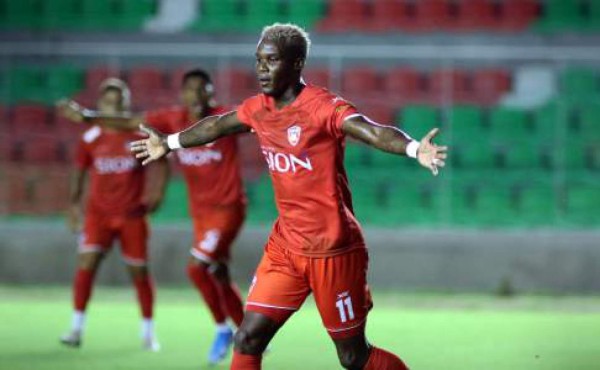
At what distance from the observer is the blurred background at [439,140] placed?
14742 mm

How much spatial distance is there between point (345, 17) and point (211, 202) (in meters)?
9.94

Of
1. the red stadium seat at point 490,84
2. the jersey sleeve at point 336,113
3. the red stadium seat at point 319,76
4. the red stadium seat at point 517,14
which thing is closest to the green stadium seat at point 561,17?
the red stadium seat at point 517,14

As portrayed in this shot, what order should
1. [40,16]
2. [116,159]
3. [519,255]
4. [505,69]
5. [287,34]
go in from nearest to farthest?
[287,34] < [116,159] < [519,255] < [505,69] < [40,16]

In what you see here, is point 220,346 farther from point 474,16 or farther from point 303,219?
point 474,16

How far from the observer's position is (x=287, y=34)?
20.7ft

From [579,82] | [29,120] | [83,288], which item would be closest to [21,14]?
[29,120]

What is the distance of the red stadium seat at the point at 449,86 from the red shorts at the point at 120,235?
20.8 ft

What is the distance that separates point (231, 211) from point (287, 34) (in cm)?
332

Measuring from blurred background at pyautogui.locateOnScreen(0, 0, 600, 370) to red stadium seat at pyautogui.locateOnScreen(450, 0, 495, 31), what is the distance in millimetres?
23

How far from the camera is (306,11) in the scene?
18.9m

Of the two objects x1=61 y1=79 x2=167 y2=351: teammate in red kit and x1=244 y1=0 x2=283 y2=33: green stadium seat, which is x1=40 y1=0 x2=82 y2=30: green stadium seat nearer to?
x1=244 y1=0 x2=283 y2=33: green stadium seat

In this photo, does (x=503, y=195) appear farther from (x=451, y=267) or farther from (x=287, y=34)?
(x=287, y=34)

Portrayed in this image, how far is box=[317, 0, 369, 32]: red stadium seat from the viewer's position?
18.8 meters

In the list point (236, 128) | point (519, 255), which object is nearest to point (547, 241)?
point (519, 255)
